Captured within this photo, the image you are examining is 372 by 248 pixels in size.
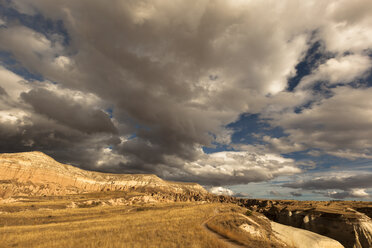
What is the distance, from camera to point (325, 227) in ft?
148

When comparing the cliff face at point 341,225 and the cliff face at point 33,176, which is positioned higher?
the cliff face at point 33,176

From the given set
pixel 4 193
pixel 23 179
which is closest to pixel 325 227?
pixel 4 193

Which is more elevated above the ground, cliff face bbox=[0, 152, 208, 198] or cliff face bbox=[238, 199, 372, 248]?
cliff face bbox=[0, 152, 208, 198]

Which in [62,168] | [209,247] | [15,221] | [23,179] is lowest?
[15,221]

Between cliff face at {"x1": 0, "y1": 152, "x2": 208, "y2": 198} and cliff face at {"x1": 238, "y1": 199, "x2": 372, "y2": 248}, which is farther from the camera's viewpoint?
cliff face at {"x1": 0, "y1": 152, "x2": 208, "y2": 198}

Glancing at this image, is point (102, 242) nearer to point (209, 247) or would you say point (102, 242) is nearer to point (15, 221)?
point (209, 247)

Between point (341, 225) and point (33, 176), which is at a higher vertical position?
point (33, 176)

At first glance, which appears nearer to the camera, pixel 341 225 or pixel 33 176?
pixel 341 225

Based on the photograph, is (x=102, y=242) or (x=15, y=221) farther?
(x=15, y=221)

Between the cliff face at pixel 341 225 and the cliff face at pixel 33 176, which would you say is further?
the cliff face at pixel 33 176

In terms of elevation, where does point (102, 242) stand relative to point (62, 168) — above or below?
below

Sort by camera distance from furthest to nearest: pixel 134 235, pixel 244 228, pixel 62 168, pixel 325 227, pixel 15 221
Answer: pixel 62 168
pixel 325 227
pixel 15 221
pixel 244 228
pixel 134 235

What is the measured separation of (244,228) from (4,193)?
164 m

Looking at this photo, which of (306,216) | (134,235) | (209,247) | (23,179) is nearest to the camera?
(209,247)
